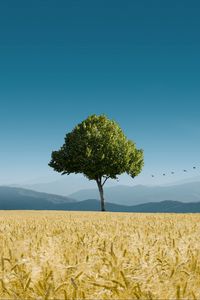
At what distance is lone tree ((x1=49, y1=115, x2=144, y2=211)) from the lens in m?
67.0

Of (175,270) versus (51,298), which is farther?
(175,270)

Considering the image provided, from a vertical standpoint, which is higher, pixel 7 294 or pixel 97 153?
pixel 97 153

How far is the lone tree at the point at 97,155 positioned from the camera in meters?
67.0

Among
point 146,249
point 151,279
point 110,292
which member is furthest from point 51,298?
point 146,249

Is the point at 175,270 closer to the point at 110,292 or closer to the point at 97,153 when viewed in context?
the point at 110,292

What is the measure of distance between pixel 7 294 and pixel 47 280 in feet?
0.88

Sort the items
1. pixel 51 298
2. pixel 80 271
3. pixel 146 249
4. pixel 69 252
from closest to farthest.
→ 1. pixel 51 298
2. pixel 80 271
3. pixel 146 249
4. pixel 69 252

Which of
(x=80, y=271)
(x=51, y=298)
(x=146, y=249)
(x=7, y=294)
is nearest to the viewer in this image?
(x=51, y=298)

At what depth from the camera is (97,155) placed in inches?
2650

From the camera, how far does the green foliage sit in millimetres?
67000

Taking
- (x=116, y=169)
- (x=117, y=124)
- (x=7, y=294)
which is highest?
(x=117, y=124)

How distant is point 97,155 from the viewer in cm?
6731

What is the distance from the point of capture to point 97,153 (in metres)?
67.8

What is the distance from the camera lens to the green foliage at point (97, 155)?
6700 cm
